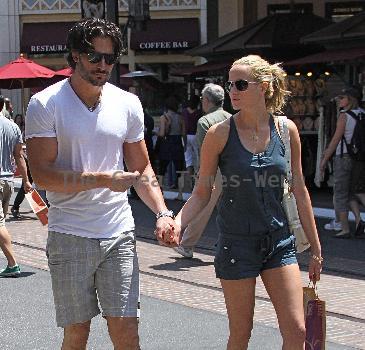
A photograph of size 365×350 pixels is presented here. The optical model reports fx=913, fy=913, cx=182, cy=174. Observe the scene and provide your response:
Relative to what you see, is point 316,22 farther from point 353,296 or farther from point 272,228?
point 272,228

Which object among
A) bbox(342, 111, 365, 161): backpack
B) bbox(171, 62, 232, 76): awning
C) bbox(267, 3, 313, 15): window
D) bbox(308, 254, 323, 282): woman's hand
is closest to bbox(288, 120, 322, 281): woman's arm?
bbox(308, 254, 323, 282): woman's hand

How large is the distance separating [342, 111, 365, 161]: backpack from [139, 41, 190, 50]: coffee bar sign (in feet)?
50.3

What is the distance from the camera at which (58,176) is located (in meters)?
4.25

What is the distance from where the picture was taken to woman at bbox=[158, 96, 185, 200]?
18109mm

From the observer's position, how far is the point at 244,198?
4.61 metres

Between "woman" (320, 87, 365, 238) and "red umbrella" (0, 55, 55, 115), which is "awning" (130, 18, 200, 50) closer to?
"red umbrella" (0, 55, 55, 115)

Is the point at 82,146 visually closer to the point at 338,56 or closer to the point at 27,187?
the point at 27,187

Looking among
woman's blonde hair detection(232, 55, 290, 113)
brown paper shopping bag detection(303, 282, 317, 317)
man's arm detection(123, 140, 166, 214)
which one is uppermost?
woman's blonde hair detection(232, 55, 290, 113)

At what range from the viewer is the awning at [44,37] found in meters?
27.4

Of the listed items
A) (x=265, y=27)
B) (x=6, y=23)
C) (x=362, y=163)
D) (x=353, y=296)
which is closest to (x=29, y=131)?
(x=353, y=296)

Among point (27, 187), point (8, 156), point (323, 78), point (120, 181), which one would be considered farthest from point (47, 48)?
point (120, 181)

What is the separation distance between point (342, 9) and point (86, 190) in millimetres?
18408

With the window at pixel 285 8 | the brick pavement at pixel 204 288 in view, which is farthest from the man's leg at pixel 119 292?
the window at pixel 285 8

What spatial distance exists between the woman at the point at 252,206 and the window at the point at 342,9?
17480 millimetres
